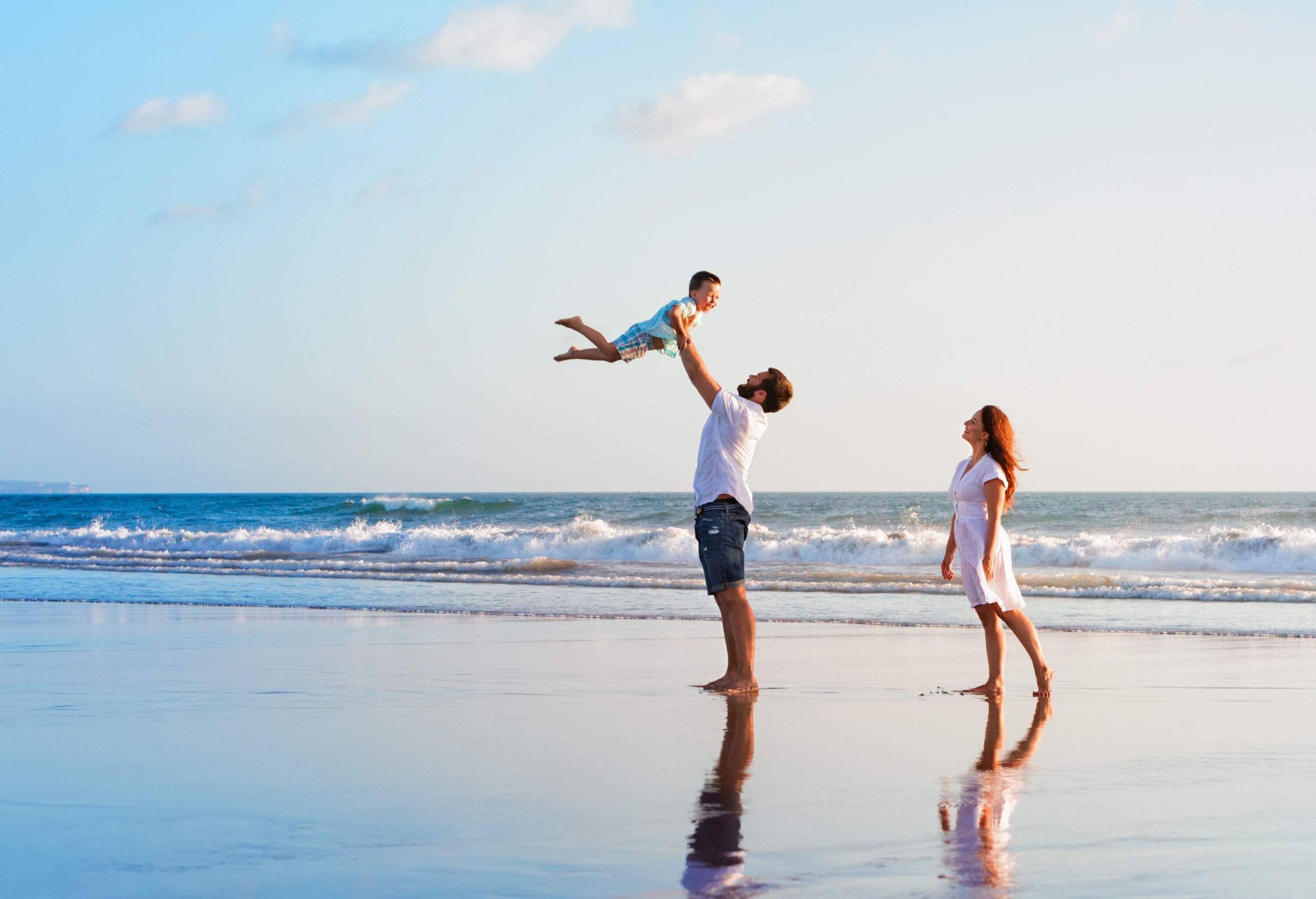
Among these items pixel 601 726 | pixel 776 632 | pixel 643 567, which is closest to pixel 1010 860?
pixel 601 726

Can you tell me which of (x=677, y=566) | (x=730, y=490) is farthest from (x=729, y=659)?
(x=677, y=566)

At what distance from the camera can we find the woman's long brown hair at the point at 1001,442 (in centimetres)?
685

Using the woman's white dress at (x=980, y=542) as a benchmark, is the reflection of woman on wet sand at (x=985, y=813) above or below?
below

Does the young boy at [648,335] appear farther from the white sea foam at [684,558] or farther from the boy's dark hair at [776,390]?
the white sea foam at [684,558]

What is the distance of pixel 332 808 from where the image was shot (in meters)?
3.80

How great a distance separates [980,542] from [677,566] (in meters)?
15.1

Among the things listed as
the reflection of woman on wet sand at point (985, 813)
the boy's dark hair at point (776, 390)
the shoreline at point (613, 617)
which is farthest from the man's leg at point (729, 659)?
the shoreline at point (613, 617)

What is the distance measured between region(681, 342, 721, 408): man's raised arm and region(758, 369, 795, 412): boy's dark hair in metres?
0.27

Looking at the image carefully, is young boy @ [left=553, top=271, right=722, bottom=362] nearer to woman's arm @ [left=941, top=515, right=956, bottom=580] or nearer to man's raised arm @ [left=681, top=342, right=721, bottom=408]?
man's raised arm @ [left=681, top=342, right=721, bottom=408]

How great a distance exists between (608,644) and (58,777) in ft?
17.1

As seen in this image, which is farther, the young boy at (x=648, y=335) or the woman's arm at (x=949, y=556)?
the woman's arm at (x=949, y=556)

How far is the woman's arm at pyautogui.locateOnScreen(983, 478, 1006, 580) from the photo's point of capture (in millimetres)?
6719

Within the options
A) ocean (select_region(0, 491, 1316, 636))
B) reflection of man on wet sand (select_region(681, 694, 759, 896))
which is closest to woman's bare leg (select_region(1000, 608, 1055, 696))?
reflection of man on wet sand (select_region(681, 694, 759, 896))

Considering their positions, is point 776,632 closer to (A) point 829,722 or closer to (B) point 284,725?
(A) point 829,722
